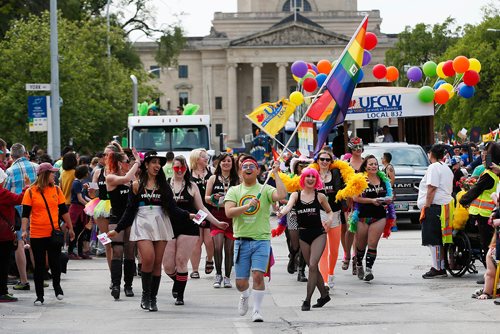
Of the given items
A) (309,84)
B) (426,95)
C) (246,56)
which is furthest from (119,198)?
(246,56)

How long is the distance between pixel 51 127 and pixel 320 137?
16222 millimetres

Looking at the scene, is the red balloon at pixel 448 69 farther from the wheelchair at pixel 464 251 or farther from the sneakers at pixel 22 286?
the sneakers at pixel 22 286

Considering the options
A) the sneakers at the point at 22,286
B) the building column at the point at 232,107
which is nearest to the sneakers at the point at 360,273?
the sneakers at the point at 22,286

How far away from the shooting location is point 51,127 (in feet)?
100

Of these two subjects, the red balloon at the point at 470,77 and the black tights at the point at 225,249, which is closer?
the black tights at the point at 225,249

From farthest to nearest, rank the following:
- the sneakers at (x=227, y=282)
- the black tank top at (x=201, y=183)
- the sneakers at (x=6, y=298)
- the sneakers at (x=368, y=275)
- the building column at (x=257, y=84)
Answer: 1. the building column at (x=257, y=84)
2. the black tank top at (x=201, y=183)
3. the sneakers at (x=368, y=275)
4. the sneakers at (x=227, y=282)
5. the sneakers at (x=6, y=298)

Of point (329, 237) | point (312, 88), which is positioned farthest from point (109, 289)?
point (312, 88)

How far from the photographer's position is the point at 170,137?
32.9 meters

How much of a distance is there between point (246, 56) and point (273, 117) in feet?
391

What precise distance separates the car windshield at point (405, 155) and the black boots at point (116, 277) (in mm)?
13255

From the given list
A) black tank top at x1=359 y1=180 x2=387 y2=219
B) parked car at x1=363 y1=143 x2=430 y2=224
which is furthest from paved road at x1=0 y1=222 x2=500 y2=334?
parked car at x1=363 y1=143 x2=430 y2=224

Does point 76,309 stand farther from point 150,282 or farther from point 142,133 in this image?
point 142,133

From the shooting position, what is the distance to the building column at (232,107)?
136 meters

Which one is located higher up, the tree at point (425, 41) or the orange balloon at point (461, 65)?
the tree at point (425, 41)
